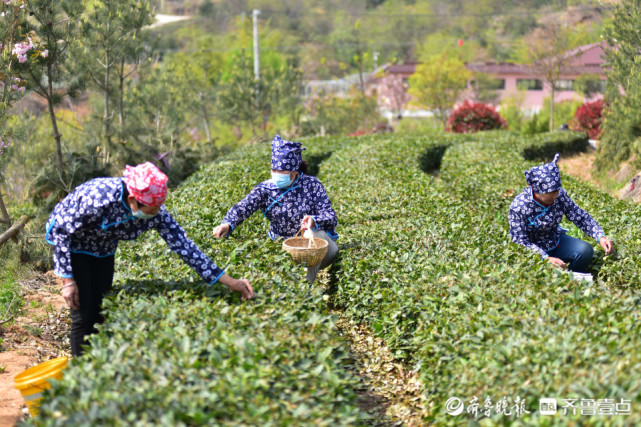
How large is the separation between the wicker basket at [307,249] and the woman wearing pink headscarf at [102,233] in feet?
3.44

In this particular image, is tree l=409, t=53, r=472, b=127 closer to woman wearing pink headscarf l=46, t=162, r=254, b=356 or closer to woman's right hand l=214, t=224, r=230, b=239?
woman's right hand l=214, t=224, r=230, b=239

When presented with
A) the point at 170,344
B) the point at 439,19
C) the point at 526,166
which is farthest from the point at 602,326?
the point at 439,19

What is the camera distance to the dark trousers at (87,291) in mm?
4227

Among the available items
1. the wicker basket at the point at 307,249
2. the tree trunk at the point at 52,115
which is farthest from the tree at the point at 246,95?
the wicker basket at the point at 307,249

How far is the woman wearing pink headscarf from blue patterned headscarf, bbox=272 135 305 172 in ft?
5.58

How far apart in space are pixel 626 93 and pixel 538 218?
8684mm

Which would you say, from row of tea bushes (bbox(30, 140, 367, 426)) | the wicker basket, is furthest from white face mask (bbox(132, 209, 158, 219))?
the wicker basket

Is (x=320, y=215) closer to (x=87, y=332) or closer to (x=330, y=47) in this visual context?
(x=87, y=332)

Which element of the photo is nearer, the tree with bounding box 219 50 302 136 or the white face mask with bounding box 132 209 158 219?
the white face mask with bounding box 132 209 158 219

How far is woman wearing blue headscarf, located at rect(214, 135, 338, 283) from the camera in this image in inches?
223

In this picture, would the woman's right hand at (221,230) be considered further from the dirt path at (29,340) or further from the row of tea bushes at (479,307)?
the dirt path at (29,340)

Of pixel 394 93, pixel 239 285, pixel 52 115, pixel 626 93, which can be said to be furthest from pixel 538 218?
pixel 394 93

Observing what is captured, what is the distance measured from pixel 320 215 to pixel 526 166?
696 cm

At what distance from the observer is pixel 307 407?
9.96 ft
